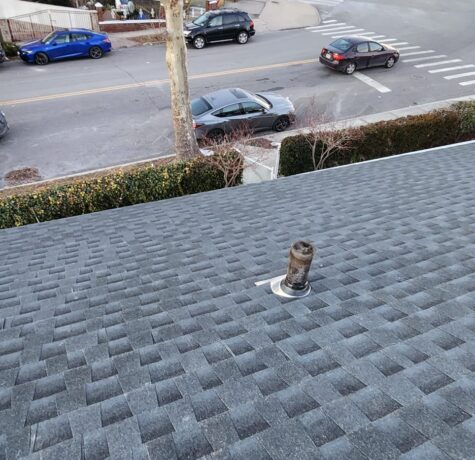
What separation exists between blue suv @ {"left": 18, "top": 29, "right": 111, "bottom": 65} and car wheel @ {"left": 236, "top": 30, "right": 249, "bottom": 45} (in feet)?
23.8

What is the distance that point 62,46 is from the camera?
20.8 m

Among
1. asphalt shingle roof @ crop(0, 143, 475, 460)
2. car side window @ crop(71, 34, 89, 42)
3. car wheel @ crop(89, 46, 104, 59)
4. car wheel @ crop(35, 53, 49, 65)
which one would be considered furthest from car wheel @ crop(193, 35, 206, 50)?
asphalt shingle roof @ crop(0, 143, 475, 460)

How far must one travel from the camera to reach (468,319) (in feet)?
10.6

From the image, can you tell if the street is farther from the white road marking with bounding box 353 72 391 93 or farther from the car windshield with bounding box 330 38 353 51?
the car windshield with bounding box 330 38 353 51

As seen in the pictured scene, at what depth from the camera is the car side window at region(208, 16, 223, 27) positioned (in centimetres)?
2270

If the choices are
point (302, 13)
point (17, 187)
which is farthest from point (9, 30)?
point (302, 13)

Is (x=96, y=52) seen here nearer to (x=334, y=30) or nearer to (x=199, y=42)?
(x=199, y=42)

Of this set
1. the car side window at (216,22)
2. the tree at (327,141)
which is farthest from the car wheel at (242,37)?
the tree at (327,141)

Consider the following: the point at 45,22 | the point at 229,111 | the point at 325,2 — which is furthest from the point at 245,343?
the point at 325,2

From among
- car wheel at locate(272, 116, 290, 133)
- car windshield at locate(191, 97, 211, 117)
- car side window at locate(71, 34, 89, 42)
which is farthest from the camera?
car side window at locate(71, 34, 89, 42)

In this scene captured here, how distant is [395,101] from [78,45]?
50.8 ft

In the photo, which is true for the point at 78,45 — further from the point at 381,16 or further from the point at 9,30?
the point at 381,16

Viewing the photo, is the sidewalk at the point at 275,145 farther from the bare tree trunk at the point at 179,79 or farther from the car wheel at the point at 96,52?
the car wheel at the point at 96,52

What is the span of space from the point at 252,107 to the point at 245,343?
12287 millimetres
